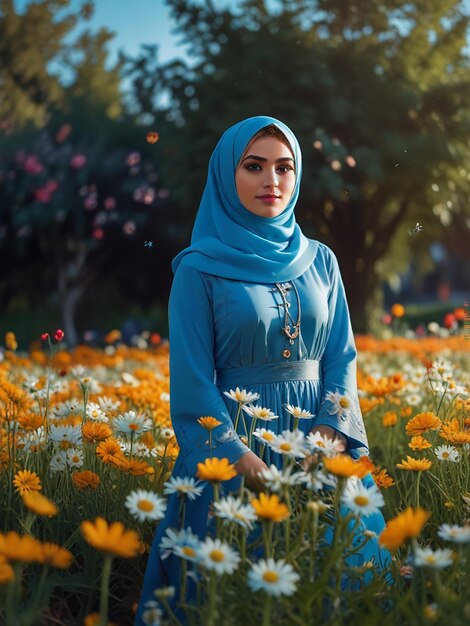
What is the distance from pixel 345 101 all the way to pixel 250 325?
746 centimetres

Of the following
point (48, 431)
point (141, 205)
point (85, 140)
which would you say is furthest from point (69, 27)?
point (48, 431)

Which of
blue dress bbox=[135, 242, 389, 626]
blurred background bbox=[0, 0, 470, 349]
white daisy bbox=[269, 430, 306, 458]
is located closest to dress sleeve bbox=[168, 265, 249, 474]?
blue dress bbox=[135, 242, 389, 626]

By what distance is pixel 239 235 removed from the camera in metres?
2.26

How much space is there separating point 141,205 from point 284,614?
11.4 metres

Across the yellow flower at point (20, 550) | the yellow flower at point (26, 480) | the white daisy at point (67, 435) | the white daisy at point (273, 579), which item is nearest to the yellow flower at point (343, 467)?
the white daisy at point (273, 579)

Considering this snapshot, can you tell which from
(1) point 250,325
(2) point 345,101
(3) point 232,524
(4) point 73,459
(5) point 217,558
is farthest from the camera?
(2) point 345,101

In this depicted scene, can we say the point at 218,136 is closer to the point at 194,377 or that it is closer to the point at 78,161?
the point at 78,161

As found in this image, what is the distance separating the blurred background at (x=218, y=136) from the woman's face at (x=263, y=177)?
442 centimetres

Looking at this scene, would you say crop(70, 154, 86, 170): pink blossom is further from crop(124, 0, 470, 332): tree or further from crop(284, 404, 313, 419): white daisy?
crop(284, 404, 313, 419): white daisy

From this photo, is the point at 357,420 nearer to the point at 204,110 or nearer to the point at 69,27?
the point at 204,110

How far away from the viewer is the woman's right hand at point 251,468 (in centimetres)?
194

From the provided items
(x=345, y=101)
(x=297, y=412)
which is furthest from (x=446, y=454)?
(x=345, y=101)

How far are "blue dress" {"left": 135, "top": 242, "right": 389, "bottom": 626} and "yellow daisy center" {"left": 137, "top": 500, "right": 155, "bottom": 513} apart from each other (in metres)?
0.45

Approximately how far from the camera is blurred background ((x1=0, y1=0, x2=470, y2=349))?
9195mm
